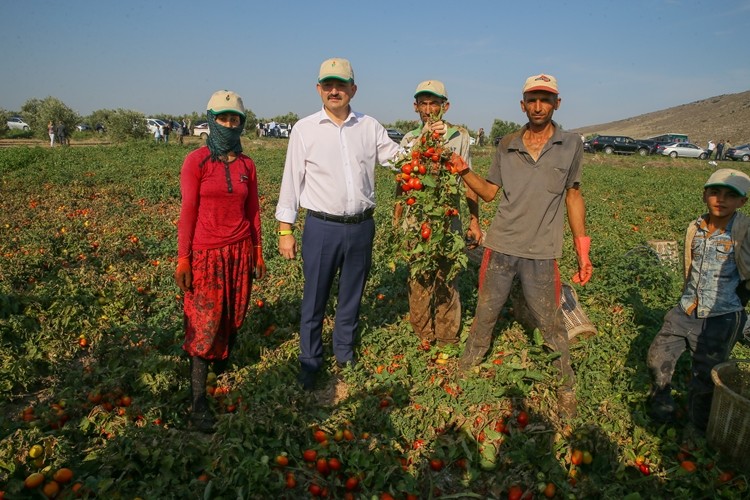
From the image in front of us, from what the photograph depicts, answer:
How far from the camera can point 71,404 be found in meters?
3.45

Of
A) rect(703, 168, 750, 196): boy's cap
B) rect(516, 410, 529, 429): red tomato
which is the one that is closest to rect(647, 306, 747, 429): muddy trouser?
rect(703, 168, 750, 196): boy's cap

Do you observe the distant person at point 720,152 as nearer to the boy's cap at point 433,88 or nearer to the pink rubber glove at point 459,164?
the boy's cap at point 433,88

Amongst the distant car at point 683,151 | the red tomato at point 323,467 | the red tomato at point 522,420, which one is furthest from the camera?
the distant car at point 683,151

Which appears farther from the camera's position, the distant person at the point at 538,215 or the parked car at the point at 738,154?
the parked car at the point at 738,154

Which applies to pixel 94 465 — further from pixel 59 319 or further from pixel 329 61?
pixel 329 61

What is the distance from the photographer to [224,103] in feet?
10.6

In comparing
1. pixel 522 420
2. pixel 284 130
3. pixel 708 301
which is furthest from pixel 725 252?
pixel 284 130

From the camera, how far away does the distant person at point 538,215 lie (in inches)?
131

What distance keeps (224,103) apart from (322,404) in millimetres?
2301

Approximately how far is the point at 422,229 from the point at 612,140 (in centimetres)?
3457

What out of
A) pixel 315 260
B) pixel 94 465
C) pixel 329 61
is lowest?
pixel 94 465

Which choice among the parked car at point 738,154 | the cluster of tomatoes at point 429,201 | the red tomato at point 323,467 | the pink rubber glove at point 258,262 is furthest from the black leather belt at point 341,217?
the parked car at point 738,154

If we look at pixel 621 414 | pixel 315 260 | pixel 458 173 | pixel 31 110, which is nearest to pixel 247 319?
pixel 315 260

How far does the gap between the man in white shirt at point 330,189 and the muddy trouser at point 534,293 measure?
950 millimetres
